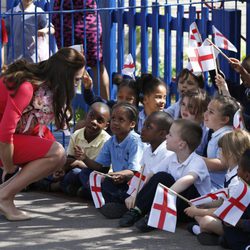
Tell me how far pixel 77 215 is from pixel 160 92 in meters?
1.39

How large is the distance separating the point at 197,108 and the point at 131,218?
115 cm

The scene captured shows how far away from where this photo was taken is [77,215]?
707 centimetres

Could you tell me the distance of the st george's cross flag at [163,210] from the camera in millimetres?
6113

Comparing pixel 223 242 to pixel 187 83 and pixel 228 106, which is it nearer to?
pixel 228 106

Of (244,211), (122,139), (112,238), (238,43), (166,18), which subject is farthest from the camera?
(166,18)

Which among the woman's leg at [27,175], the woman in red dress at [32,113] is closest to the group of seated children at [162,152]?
the woman's leg at [27,175]

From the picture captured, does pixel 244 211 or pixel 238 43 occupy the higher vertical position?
pixel 238 43

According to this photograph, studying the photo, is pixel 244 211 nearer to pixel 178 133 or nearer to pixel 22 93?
pixel 178 133

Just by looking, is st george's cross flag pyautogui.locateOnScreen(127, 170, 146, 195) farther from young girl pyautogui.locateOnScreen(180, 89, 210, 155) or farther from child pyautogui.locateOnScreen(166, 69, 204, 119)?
child pyautogui.locateOnScreen(166, 69, 204, 119)

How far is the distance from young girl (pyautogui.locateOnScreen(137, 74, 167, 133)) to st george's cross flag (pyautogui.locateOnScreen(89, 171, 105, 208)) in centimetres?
80

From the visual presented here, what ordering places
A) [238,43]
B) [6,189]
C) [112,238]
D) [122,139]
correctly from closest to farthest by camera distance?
[112,238], [6,189], [122,139], [238,43]

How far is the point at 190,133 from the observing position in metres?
6.62

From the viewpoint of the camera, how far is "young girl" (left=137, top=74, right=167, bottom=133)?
7.78 meters

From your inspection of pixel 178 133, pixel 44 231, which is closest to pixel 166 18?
pixel 178 133
